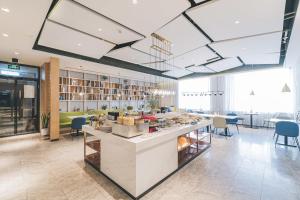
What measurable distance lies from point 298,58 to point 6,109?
11643 millimetres

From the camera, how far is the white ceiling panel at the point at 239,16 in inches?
113

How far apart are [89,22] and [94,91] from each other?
493 cm

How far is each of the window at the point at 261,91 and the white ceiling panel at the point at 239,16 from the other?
16.9 ft

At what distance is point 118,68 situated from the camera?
23.2 ft

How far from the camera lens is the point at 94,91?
7.91 m

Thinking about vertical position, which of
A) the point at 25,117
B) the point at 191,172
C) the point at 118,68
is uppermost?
the point at 118,68

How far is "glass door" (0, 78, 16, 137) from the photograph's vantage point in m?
5.98

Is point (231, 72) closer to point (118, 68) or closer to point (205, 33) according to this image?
point (205, 33)

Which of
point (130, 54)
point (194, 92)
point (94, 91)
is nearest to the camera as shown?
point (130, 54)

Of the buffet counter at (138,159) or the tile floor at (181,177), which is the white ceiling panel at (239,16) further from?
the tile floor at (181,177)

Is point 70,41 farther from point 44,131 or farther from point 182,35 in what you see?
point 44,131

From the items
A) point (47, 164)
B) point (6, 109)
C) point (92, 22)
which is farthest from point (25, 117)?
point (92, 22)

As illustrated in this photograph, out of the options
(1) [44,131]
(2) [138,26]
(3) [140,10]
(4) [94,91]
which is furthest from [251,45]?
(1) [44,131]

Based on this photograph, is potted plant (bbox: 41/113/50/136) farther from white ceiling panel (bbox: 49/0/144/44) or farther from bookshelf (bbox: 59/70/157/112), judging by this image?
white ceiling panel (bbox: 49/0/144/44)
